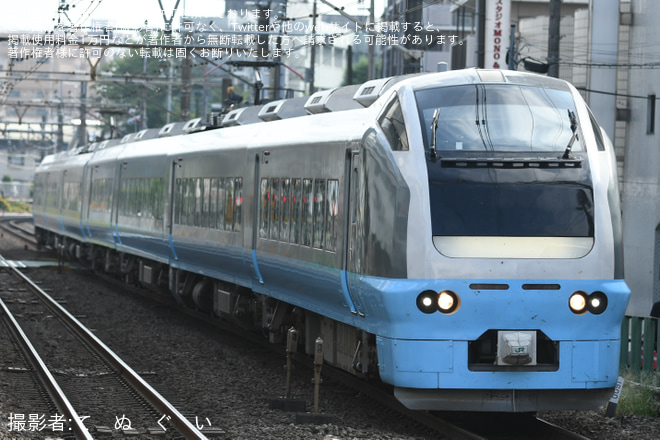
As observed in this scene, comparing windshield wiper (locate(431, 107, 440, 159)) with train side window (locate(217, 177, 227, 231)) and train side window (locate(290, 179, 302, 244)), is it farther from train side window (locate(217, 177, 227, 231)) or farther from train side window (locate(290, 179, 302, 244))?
train side window (locate(217, 177, 227, 231))

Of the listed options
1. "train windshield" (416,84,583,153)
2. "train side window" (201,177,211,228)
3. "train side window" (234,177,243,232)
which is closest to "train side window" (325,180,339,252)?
"train windshield" (416,84,583,153)

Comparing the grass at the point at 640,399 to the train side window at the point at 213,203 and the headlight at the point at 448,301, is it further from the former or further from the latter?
the train side window at the point at 213,203

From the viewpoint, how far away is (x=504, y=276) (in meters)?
9.64

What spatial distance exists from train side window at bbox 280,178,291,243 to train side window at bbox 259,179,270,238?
703mm

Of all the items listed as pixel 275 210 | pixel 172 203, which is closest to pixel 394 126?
pixel 275 210

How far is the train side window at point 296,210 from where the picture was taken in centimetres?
1305

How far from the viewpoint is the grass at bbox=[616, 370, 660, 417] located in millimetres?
11641

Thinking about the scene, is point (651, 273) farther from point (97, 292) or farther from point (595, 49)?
point (97, 292)

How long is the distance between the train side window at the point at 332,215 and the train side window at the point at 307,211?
624mm

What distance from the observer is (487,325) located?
959 centimetres

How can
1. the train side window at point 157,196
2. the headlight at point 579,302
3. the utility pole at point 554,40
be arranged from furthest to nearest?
A: the train side window at point 157,196
the utility pole at point 554,40
the headlight at point 579,302

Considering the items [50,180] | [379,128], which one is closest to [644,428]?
[379,128]

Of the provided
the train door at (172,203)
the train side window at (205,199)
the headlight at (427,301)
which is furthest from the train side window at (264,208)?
the train door at (172,203)

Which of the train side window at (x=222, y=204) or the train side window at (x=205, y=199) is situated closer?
the train side window at (x=222, y=204)
